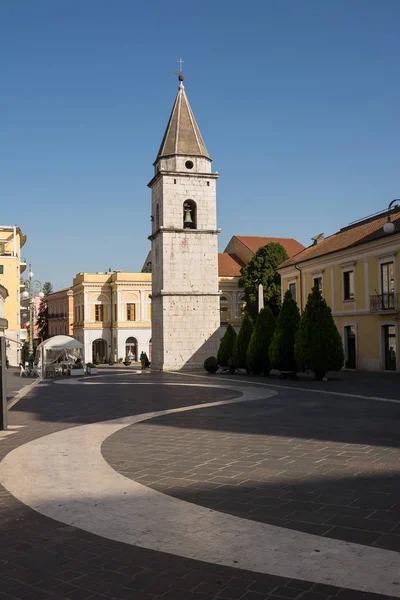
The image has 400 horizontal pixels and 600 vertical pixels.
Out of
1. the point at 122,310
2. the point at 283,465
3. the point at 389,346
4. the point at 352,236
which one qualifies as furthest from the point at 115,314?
the point at 283,465

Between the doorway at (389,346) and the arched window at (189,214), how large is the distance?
1518 centimetres

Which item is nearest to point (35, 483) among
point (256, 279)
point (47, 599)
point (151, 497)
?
point (151, 497)

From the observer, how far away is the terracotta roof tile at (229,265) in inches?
2359

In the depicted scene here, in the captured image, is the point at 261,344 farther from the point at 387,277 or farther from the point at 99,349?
the point at 99,349

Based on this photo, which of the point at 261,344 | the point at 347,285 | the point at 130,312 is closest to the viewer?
the point at 261,344

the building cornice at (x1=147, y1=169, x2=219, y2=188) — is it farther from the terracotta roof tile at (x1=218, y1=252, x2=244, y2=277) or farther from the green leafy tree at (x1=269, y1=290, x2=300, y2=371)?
the terracotta roof tile at (x1=218, y1=252, x2=244, y2=277)

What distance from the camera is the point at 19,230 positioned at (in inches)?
2170

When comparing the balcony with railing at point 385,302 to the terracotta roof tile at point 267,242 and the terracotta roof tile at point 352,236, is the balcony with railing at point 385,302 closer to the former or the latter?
the terracotta roof tile at point 352,236

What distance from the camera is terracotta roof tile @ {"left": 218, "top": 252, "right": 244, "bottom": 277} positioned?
59.9 metres

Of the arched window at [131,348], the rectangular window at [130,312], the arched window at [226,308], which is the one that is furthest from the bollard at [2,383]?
the arched window at [226,308]

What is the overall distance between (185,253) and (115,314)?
73.6 ft

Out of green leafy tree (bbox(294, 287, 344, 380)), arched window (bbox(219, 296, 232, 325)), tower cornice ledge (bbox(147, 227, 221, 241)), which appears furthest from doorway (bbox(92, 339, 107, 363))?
green leafy tree (bbox(294, 287, 344, 380))

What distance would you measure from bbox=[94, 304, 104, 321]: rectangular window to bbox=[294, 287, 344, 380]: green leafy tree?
37.5 metres

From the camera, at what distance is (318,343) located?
23891 millimetres
